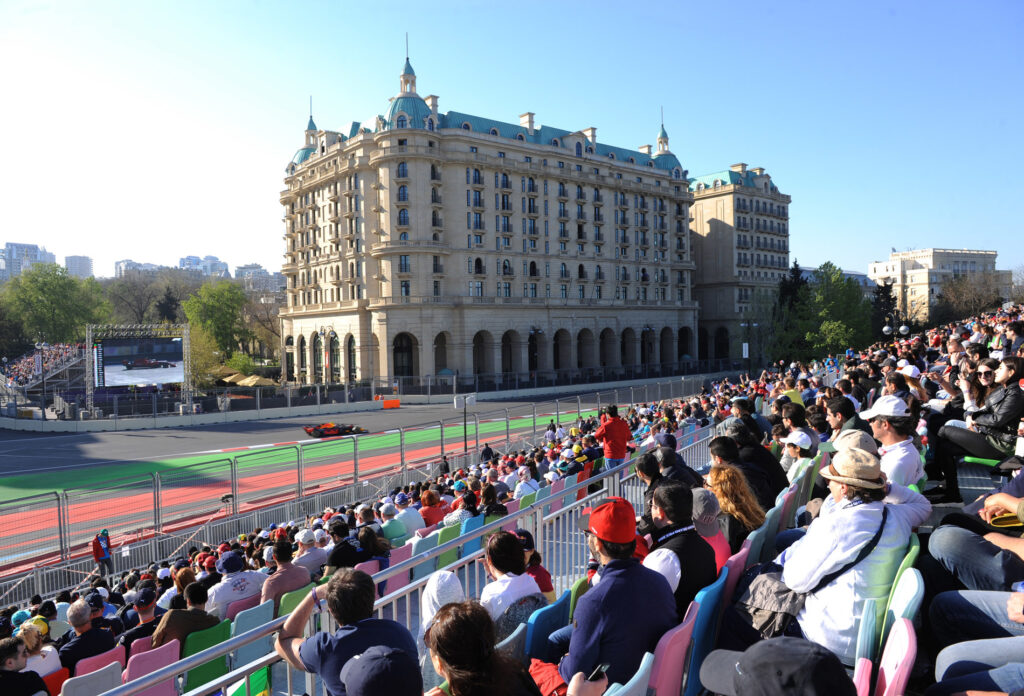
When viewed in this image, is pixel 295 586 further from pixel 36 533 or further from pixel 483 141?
pixel 483 141

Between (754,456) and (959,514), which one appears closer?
(959,514)

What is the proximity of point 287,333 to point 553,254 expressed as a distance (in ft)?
117

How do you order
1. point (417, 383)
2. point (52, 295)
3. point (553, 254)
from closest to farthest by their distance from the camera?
point (417, 383)
point (553, 254)
point (52, 295)

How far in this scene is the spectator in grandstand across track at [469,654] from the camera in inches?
115

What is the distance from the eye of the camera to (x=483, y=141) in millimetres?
69125

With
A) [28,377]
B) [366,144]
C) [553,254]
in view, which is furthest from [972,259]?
[28,377]

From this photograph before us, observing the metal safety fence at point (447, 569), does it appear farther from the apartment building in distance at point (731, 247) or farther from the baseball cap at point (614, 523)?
the apartment building in distance at point (731, 247)

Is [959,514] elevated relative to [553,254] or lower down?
lower down

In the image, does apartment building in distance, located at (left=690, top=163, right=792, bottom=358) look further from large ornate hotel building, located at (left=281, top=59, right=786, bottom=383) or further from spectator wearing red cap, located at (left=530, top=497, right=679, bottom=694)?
spectator wearing red cap, located at (left=530, top=497, right=679, bottom=694)

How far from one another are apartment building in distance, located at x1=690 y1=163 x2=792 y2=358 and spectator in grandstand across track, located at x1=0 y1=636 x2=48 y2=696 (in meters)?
91.5

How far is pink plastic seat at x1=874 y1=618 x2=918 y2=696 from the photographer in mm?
2850

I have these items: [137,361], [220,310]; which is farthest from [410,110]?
[220,310]

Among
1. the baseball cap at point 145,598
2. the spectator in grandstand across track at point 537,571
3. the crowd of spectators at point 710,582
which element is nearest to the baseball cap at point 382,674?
the crowd of spectators at point 710,582

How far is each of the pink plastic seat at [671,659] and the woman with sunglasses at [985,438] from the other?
5631mm
